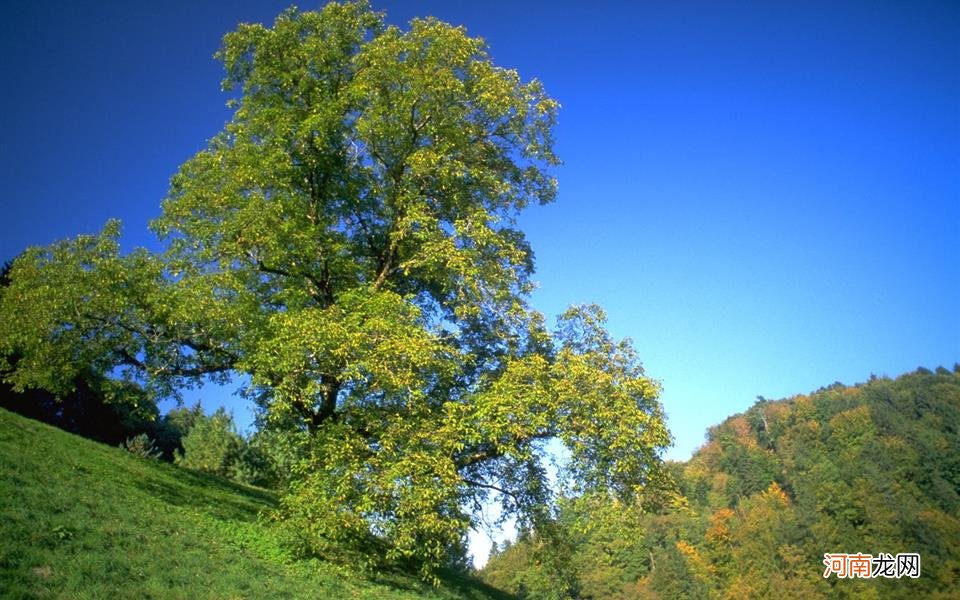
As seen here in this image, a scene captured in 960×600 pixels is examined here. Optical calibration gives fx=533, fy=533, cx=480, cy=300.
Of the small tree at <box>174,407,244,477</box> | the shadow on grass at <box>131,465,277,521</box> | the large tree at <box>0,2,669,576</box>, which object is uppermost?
the large tree at <box>0,2,669,576</box>

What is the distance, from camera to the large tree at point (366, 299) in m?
14.1

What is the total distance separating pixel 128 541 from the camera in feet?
34.6

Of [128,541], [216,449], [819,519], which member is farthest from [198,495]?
[819,519]

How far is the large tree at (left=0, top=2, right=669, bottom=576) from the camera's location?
14.1 meters

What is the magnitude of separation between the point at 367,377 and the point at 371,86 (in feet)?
30.8

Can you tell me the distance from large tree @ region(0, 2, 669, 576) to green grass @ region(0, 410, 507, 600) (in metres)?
1.34

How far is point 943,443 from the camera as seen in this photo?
400 ft

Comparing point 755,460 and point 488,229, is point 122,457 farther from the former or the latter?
point 755,460

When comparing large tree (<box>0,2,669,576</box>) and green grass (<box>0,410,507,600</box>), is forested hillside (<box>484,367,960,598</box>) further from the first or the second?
green grass (<box>0,410,507,600</box>)

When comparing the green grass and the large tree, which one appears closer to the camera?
the green grass

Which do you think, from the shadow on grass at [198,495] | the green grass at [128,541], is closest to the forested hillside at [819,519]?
the shadow on grass at [198,495]

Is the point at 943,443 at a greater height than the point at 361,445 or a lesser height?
greater

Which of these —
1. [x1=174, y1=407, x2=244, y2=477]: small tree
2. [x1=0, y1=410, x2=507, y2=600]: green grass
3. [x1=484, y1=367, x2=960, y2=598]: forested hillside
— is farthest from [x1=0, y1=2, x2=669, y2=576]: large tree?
[x1=484, y1=367, x2=960, y2=598]: forested hillside

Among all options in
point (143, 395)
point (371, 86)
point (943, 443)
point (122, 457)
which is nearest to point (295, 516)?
point (143, 395)
